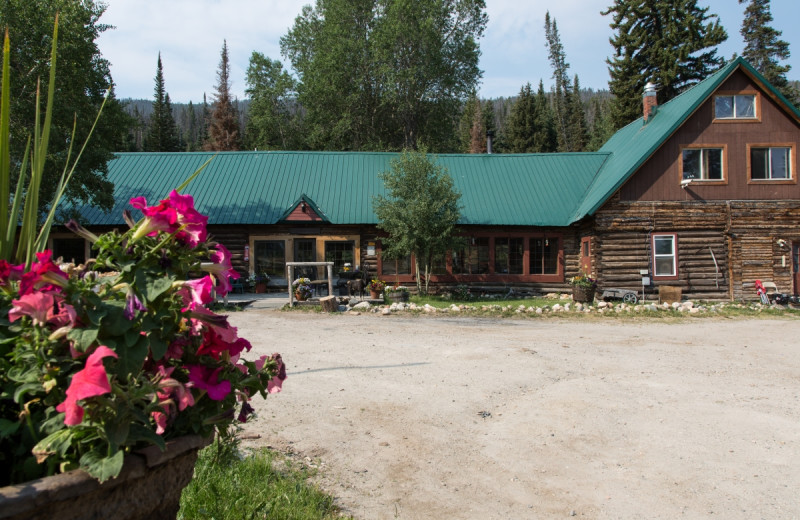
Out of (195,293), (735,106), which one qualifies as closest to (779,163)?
(735,106)

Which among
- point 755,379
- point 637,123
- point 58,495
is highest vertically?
point 637,123

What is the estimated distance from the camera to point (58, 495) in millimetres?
1357

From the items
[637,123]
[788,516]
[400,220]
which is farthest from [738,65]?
[788,516]

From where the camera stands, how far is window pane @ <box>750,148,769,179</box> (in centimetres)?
1952

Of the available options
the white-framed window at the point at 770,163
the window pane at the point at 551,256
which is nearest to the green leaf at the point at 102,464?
the window pane at the point at 551,256

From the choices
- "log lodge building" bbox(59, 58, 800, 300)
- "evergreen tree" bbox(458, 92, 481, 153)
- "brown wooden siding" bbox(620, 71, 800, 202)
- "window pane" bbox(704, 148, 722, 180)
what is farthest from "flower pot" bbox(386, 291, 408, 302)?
"evergreen tree" bbox(458, 92, 481, 153)

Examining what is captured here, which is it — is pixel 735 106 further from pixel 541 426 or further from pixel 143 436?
pixel 143 436

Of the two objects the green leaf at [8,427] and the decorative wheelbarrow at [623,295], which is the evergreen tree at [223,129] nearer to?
the decorative wheelbarrow at [623,295]

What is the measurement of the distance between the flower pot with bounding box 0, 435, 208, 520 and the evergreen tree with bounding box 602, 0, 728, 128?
38129 mm

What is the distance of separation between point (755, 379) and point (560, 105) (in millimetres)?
58396

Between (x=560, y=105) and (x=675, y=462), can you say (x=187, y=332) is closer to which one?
(x=675, y=462)

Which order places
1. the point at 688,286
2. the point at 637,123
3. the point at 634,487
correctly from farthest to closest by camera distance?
the point at 637,123, the point at 688,286, the point at 634,487

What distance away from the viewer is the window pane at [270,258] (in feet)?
68.6

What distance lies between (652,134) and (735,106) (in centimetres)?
279
